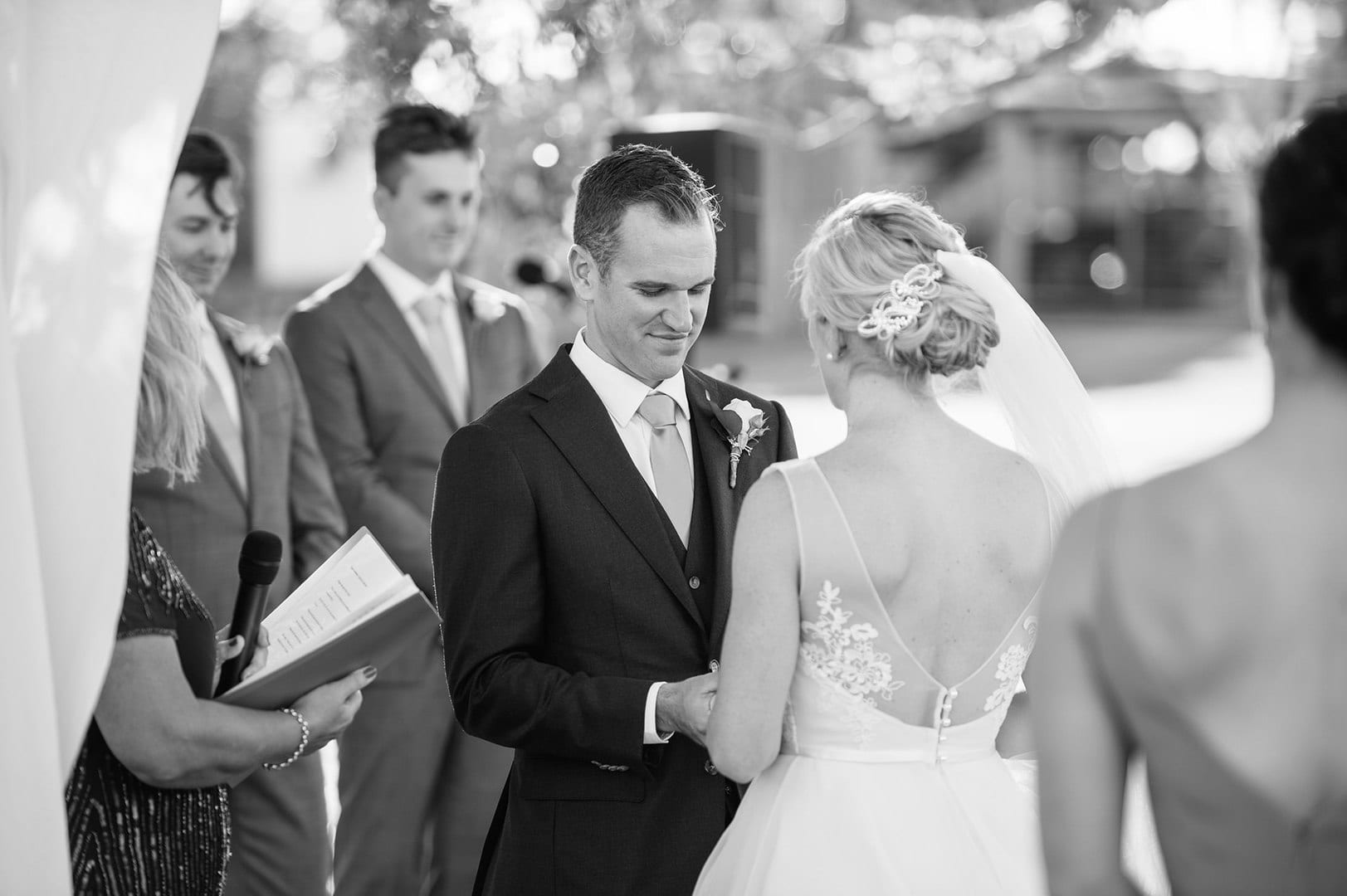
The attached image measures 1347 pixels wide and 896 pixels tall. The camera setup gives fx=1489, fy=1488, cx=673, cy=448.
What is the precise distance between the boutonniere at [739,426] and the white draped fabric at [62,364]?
1209mm

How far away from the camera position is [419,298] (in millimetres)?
4793

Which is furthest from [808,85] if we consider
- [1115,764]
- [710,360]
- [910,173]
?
[910,173]

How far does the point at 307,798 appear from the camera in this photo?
152 inches

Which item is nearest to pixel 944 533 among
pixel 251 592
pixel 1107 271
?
pixel 251 592

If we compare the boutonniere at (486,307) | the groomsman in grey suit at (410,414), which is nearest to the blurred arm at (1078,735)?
the groomsman in grey suit at (410,414)

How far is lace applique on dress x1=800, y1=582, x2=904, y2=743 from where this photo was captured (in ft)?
7.89

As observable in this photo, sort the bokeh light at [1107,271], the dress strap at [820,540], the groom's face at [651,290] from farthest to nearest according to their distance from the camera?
1. the bokeh light at [1107,271]
2. the groom's face at [651,290]
3. the dress strap at [820,540]

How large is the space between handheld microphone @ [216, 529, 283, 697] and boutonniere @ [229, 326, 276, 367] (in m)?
1.45

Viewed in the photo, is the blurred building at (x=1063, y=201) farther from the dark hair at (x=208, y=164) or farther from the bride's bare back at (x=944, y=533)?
the bride's bare back at (x=944, y=533)

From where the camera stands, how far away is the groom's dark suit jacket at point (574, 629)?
2699 millimetres

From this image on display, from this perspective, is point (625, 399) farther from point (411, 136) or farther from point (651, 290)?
point (411, 136)

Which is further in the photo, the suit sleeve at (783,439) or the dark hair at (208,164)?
the dark hair at (208,164)

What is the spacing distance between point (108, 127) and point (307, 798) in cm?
215

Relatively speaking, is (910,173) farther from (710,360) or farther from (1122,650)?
(1122,650)
